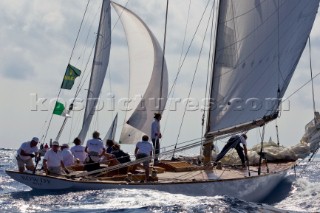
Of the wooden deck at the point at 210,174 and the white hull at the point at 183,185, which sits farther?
the wooden deck at the point at 210,174

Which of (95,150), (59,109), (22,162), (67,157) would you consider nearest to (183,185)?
(95,150)

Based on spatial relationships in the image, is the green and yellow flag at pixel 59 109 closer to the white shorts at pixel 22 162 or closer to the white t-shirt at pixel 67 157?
Result: the white shorts at pixel 22 162

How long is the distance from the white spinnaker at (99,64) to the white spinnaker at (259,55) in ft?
48.5

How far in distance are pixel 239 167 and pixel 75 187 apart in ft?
25.3

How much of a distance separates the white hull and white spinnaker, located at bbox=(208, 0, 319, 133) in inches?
90.7

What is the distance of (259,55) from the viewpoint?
24.5 metres

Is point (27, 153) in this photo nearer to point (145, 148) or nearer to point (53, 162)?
point (53, 162)

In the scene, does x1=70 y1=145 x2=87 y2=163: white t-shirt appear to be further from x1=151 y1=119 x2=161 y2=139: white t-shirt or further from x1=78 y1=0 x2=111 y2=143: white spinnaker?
x1=78 y1=0 x2=111 y2=143: white spinnaker

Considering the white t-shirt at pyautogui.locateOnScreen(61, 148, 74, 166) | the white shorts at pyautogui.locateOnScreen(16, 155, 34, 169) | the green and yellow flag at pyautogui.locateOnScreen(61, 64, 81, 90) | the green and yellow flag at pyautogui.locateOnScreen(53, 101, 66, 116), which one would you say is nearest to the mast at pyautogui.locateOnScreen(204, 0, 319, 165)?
the white t-shirt at pyautogui.locateOnScreen(61, 148, 74, 166)

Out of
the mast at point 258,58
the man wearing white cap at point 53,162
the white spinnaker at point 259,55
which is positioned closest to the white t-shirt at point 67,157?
the man wearing white cap at point 53,162

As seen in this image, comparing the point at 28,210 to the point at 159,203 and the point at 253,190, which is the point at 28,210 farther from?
the point at 253,190

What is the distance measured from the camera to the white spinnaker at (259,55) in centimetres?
2430

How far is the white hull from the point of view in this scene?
20.8 metres

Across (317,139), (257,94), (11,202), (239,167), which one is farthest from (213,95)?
(11,202)
